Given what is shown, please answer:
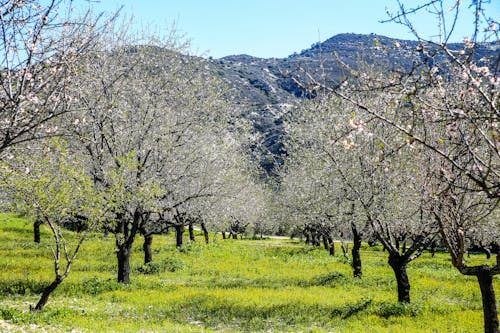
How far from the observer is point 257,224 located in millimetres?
89312

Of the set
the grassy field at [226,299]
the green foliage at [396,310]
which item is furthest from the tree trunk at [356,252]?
the green foliage at [396,310]

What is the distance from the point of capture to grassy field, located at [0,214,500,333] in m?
14.0

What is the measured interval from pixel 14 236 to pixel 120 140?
29.4 m

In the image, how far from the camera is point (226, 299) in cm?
1867

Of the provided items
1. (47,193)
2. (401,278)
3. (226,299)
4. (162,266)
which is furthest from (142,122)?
(401,278)

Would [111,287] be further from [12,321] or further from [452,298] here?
[452,298]

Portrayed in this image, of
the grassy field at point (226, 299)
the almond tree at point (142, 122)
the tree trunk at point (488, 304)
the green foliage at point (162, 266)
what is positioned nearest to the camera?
the tree trunk at point (488, 304)

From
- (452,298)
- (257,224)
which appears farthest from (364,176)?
(257,224)

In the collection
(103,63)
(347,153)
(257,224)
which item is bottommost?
(257,224)

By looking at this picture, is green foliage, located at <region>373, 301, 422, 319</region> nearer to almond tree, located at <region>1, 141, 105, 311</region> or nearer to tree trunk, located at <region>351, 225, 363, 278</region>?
tree trunk, located at <region>351, 225, 363, 278</region>

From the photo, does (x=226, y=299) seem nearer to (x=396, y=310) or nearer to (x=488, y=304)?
(x=396, y=310)

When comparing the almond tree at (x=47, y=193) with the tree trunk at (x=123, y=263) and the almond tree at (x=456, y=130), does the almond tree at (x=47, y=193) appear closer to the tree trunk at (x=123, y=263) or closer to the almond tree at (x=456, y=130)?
the tree trunk at (x=123, y=263)

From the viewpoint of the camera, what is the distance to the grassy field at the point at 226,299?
14.0m

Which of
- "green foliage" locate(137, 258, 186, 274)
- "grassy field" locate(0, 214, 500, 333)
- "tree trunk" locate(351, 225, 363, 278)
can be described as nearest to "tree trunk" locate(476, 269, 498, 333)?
"grassy field" locate(0, 214, 500, 333)
